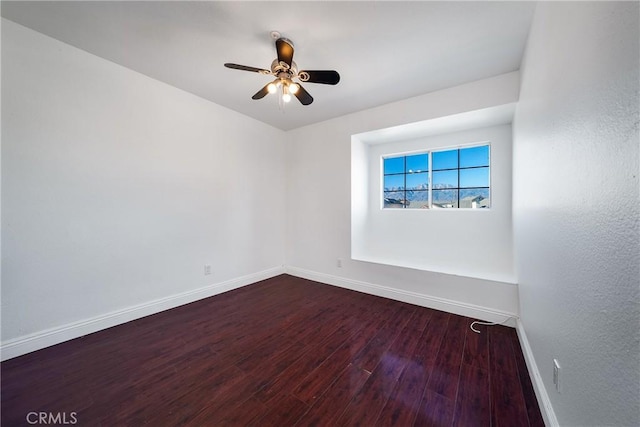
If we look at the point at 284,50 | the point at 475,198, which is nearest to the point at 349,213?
the point at 475,198

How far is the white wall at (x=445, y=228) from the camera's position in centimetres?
283

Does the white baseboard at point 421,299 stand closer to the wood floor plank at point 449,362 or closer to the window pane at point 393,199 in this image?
the wood floor plank at point 449,362

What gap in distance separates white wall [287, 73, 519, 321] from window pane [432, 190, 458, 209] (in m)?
0.92

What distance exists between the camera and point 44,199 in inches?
76.0

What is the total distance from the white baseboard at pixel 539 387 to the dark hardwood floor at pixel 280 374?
0.06 meters

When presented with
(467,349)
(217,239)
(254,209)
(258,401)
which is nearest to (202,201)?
(217,239)

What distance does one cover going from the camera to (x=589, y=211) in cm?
83

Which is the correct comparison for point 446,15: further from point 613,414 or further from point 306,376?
point 306,376

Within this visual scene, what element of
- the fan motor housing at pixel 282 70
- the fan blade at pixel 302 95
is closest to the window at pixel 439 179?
the fan blade at pixel 302 95

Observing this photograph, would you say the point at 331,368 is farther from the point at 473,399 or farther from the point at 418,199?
the point at 418,199

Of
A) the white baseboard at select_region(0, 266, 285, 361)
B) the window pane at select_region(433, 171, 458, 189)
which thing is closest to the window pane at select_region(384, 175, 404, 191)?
the window pane at select_region(433, 171, 458, 189)

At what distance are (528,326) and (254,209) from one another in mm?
3502

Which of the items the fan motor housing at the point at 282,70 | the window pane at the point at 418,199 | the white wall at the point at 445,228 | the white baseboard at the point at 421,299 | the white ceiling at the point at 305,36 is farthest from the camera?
the window pane at the point at 418,199

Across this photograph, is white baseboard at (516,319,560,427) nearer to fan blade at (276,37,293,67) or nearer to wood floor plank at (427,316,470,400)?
wood floor plank at (427,316,470,400)
